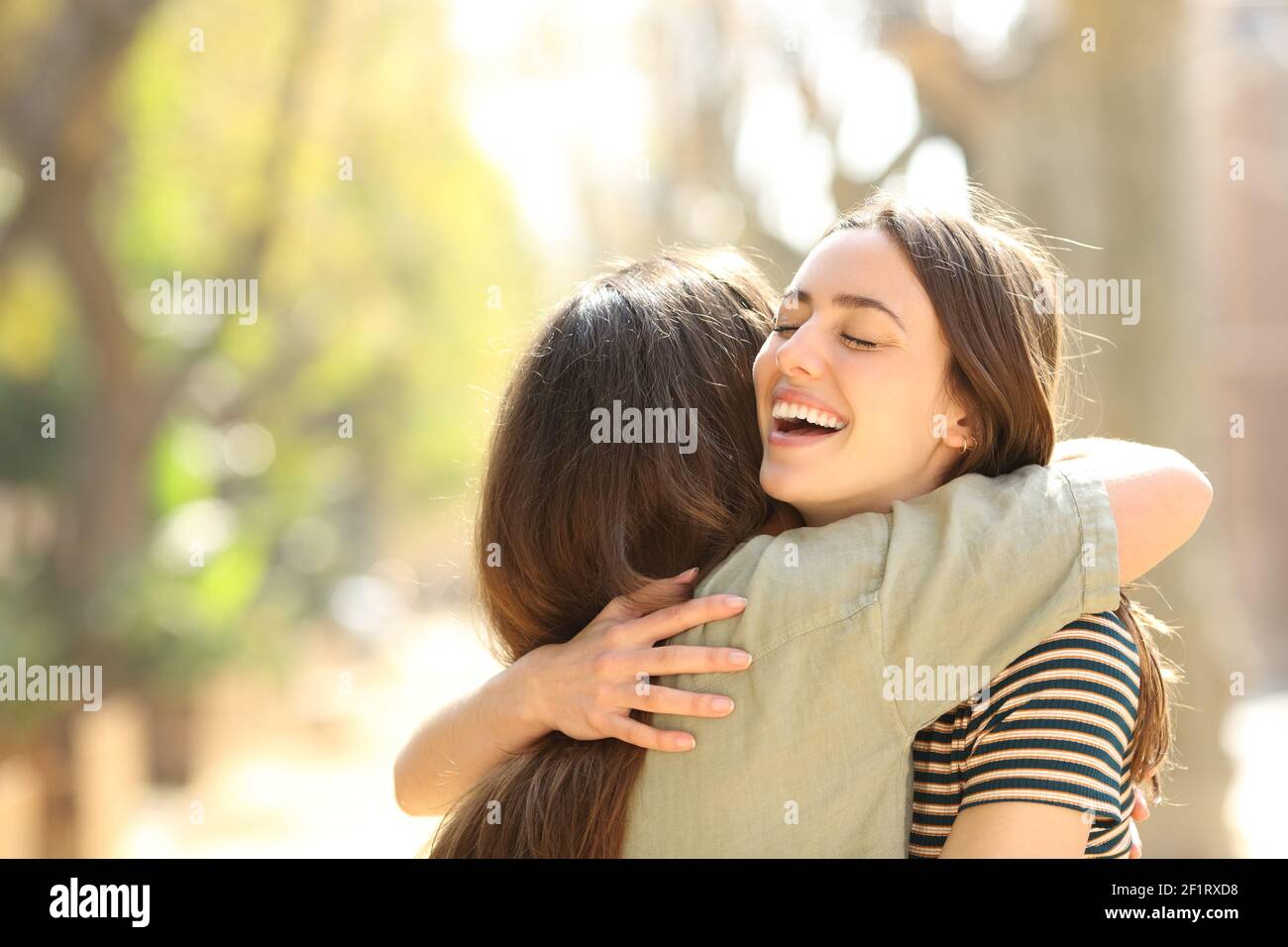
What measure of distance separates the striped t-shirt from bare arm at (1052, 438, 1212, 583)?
0.52 feet

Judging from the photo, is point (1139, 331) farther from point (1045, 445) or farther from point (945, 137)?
point (1045, 445)

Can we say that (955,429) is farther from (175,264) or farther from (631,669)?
(175,264)

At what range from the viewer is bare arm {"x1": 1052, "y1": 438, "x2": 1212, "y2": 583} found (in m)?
2.04

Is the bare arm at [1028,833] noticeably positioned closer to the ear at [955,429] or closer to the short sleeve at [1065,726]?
the short sleeve at [1065,726]

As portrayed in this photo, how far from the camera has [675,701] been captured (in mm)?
1973

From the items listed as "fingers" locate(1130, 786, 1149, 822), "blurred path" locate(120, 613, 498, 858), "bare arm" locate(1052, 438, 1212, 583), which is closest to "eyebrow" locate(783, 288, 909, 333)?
"bare arm" locate(1052, 438, 1212, 583)

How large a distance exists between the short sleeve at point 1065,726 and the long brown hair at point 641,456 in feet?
0.59

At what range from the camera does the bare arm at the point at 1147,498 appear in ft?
6.69

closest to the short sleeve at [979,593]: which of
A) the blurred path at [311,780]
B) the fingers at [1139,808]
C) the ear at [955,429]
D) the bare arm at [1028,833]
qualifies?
the bare arm at [1028,833]

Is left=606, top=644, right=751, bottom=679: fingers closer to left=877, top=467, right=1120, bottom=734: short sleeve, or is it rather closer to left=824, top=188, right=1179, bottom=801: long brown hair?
left=877, top=467, right=1120, bottom=734: short sleeve

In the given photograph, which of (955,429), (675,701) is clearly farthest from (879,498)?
(675,701)

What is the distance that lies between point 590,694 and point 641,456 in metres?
0.41
